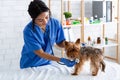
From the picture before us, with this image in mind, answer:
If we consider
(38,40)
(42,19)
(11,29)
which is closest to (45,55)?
(38,40)

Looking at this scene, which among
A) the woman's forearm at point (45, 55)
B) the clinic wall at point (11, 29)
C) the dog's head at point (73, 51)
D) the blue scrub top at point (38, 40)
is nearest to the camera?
the dog's head at point (73, 51)

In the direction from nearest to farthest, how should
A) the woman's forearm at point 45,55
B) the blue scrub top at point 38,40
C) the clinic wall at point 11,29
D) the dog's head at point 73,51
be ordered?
1. the dog's head at point 73,51
2. the woman's forearm at point 45,55
3. the blue scrub top at point 38,40
4. the clinic wall at point 11,29

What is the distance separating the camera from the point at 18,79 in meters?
1.53

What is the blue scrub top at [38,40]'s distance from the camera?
1770 millimetres

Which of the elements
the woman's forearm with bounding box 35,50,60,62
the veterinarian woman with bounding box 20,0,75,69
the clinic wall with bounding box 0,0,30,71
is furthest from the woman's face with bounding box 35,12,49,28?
the clinic wall with bounding box 0,0,30,71

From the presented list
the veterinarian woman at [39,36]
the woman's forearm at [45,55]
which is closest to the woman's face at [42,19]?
the veterinarian woman at [39,36]

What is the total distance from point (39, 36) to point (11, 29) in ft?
3.95

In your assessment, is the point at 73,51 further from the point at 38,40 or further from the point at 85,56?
the point at 38,40

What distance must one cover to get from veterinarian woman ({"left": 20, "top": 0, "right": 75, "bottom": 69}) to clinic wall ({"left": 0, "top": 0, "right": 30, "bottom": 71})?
1025 millimetres

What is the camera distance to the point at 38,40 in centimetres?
180

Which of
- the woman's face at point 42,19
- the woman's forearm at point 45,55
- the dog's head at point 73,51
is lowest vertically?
the woman's forearm at point 45,55

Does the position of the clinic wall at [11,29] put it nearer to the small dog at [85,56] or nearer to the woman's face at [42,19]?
the woman's face at [42,19]

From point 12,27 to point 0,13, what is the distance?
0.76 feet

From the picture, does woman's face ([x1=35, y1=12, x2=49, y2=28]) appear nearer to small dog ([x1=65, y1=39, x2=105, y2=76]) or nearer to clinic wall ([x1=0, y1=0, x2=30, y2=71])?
small dog ([x1=65, y1=39, x2=105, y2=76])
